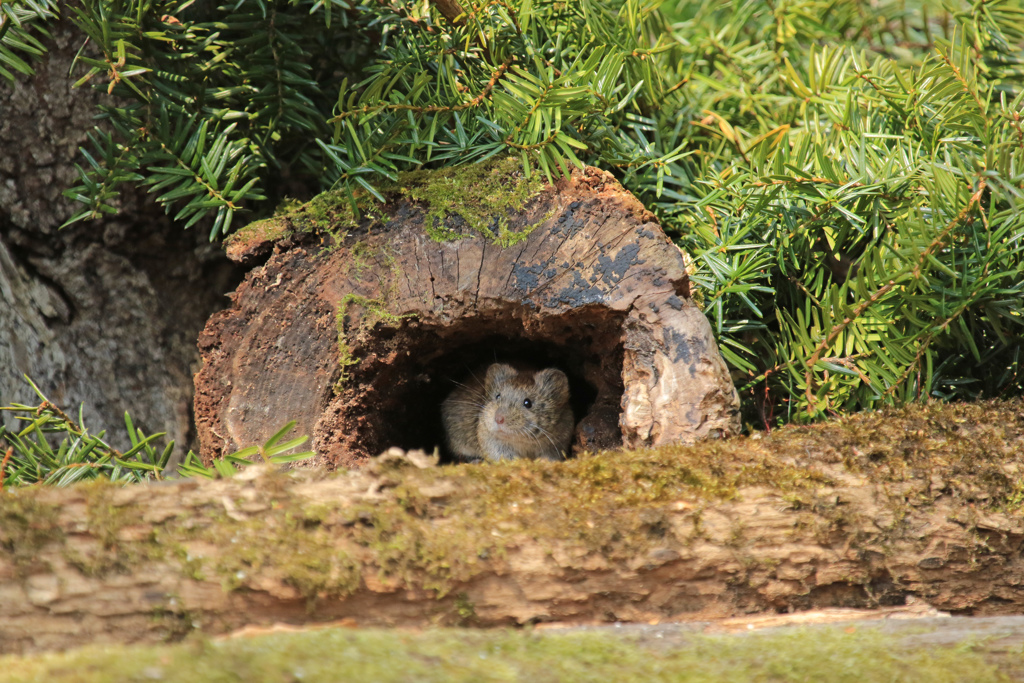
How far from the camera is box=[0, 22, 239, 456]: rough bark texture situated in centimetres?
385

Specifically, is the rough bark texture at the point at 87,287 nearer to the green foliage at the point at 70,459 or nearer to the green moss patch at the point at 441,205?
the green foliage at the point at 70,459

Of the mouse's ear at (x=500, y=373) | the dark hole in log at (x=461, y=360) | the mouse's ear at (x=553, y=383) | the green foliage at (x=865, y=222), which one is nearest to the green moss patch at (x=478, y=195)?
the dark hole in log at (x=461, y=360)

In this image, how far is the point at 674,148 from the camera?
416 centimetres

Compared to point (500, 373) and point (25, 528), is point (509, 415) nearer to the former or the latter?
point (500, 373)

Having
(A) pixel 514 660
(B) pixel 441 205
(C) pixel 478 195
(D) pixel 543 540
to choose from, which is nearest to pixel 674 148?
(C) pixel 478 195

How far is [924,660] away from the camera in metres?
2.07

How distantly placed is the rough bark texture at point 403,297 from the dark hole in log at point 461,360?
0.07ft

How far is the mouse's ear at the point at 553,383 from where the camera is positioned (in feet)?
16.6

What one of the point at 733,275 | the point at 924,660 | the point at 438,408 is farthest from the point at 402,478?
the point at 438,408

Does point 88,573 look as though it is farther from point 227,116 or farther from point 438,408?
point 438,408

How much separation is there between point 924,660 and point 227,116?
3745mm

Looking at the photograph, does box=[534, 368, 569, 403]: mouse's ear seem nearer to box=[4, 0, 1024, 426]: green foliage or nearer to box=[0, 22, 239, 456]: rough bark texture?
box=[4, 0, 1024, 426]: green foliage

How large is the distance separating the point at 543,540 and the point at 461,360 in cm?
282

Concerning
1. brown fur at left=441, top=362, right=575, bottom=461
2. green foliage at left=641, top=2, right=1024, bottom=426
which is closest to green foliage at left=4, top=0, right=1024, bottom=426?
green foliage at left=641, top=2, right=1024, bottom=426
